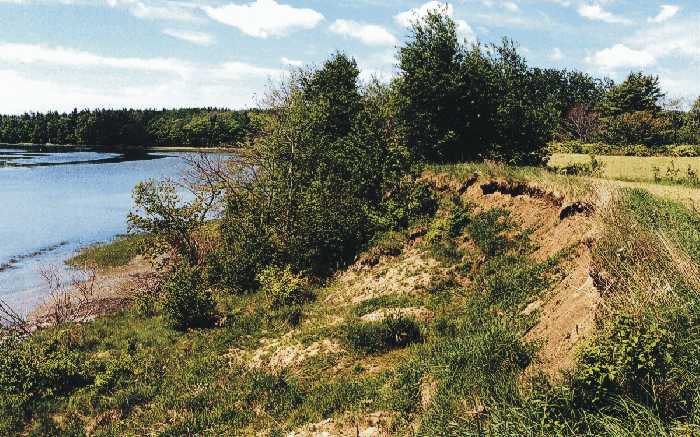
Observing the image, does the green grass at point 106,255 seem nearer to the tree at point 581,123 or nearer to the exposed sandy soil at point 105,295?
the exposed sandy soil at point 105,295

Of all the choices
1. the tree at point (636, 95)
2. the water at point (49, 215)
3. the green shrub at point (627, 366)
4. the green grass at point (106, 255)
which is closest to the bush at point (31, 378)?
the water at point (49, 215)

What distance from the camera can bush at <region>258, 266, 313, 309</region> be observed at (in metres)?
20.8

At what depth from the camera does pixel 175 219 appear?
86.4 feet

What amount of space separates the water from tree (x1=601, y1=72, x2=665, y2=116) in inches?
2661

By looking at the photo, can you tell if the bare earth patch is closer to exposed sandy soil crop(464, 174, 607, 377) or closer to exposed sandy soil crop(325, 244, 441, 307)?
exposed sandy soil crop(464, 174, 607, 377)

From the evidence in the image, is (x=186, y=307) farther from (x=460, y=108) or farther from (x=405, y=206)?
(x=460, y=108)

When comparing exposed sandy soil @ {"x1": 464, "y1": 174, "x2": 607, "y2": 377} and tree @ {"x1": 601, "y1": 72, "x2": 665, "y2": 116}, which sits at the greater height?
tree @ {"x1": 601, "y1": 72, "x2": 665, "y2": 116}

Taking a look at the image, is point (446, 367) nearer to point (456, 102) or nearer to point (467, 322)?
point (467, 322)

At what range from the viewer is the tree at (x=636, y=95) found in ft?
244

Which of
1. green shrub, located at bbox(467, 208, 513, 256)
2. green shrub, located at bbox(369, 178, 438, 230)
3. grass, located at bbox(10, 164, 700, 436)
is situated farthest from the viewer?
green shrub, located at bbox(369, 178, 438, 230)

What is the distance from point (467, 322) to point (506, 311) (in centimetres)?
117

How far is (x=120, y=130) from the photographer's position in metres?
166

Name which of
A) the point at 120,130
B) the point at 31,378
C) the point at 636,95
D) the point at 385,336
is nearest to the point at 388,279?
the point at 385,336

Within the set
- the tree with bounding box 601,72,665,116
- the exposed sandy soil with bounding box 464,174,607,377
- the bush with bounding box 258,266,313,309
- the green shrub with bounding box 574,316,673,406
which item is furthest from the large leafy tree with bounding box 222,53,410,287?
the tree with bounding box 601,72,665,116
